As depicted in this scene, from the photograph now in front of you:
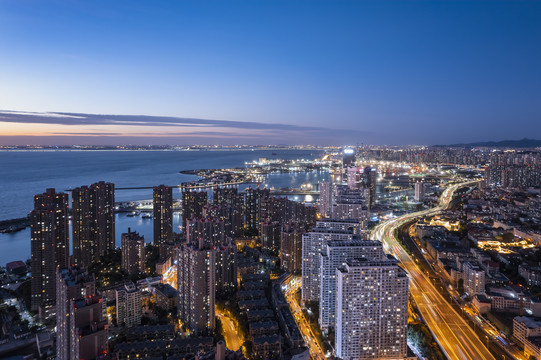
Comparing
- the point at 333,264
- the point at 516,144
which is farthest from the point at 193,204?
the point at 516,144

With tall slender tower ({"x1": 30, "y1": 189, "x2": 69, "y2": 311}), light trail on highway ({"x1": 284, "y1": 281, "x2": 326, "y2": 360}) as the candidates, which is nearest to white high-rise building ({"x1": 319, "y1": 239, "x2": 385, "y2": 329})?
light trail on highway ({"x1": 284, "y1": 281, "x2": 326, "y2": 360})

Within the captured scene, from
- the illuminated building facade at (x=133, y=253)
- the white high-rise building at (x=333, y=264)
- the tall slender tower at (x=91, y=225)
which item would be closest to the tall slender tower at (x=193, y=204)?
the tall slender tower at (x=91, y=225)

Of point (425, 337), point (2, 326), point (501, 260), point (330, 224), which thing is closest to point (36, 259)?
point (2, 326)

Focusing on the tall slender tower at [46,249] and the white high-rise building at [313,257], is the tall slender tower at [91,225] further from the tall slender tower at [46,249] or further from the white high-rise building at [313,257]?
the white high-rise building at [313,257]

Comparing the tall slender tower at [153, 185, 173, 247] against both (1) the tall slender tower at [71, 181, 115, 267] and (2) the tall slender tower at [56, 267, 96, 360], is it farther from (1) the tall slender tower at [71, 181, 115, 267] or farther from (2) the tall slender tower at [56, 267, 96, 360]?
(2) the tall slender tower at [56, 267, 96, 360]

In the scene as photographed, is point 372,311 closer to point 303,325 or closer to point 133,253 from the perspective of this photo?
point 303,325

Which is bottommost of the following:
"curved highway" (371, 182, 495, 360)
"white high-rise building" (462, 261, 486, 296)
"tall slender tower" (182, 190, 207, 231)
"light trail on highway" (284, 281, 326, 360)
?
"light trail on highway" (284, 281, 326, 360)

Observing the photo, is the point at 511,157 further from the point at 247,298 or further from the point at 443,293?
the point at 247,298
